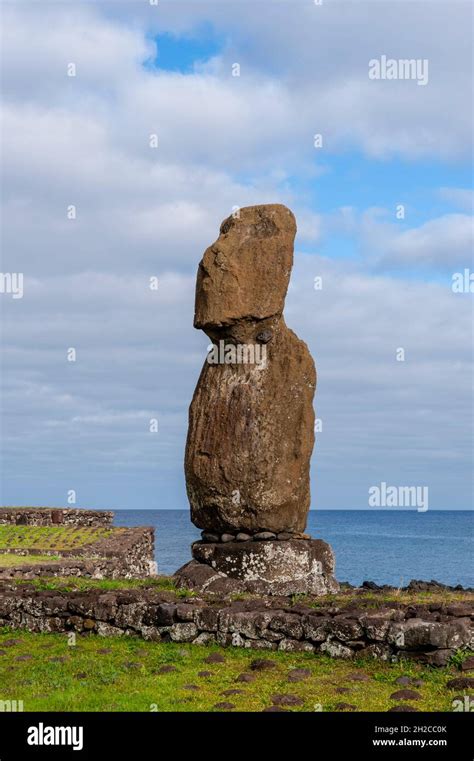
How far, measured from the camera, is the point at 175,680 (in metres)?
10.3

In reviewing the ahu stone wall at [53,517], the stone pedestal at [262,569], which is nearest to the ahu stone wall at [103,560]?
the ahu stone wall at [53,517]

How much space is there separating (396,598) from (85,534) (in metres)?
21.9

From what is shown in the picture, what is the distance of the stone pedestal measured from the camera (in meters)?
14.0

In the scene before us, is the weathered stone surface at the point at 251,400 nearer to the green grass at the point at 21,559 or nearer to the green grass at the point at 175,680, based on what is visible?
the green grass at the point at 175,680

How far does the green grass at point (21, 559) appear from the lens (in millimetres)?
24078

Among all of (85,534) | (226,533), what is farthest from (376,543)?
(226,533)

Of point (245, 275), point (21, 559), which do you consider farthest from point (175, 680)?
point (21, 559)

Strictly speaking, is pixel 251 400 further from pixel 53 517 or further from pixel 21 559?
pixel 53 517

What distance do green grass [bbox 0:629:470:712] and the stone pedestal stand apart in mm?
2069

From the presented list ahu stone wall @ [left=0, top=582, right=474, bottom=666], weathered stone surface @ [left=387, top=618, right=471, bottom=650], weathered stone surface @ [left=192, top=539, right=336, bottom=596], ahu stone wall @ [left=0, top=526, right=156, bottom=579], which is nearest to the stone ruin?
weathered stone surface @ [left=192, top=539, right=336, bottom=596]

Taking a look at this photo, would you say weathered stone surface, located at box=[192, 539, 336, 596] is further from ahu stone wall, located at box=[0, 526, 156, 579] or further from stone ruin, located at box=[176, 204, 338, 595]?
ahu stone wall, located at box=[0, 526, 156, 579]

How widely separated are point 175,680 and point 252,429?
484 centimetres
